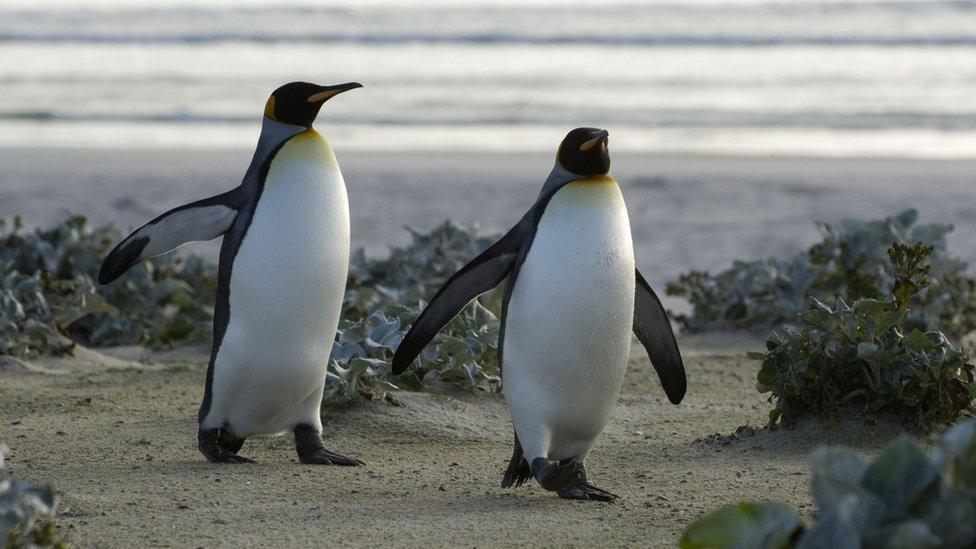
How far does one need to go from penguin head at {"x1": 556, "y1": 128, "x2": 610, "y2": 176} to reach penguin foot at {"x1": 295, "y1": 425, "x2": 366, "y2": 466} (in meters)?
1.33

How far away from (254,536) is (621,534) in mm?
1025

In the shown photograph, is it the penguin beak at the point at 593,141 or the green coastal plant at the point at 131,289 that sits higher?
the penguin beak at the point at 593,141

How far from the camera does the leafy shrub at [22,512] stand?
9.98 feet

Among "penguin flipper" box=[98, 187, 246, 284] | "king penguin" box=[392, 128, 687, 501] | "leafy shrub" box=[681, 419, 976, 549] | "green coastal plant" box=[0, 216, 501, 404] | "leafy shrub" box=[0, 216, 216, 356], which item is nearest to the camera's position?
"leafy shrub" box=[681, 419, 976, 549]

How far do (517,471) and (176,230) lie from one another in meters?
1.55

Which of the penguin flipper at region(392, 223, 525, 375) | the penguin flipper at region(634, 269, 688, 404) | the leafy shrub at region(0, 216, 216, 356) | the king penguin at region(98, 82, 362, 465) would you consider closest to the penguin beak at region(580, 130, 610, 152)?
the penguin flipper at region(392, 223, 525, 375)

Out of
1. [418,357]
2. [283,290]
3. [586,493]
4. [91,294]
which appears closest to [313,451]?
[283,290]

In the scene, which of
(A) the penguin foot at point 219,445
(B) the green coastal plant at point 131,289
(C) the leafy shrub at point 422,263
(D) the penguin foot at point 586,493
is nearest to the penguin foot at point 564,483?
(D) the penguin foot at point 586,493

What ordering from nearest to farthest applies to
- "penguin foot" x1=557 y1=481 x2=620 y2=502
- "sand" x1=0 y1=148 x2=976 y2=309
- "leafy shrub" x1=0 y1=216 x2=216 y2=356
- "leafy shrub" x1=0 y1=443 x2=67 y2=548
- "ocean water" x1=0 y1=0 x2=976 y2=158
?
"leafy shrub" x1=0 y1=443 x2=67 y2=548
"penguin foot" x1=557 y1=481 x2=620 y2=502
"leafy shrub" x1=0 y1=216 x2=216 y2=356
"sand" x1=0 y1=148 x2=976 y2=309
"ocean water" x1=0 y1=0 x2=976 y2=158

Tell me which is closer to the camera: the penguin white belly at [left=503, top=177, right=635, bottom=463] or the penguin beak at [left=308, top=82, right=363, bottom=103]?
the penguin white belly at [left=503, top=177, right=635, bottom=463]

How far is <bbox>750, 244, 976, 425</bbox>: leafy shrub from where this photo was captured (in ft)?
16.3

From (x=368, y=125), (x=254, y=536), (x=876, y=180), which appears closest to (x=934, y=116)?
(x=876, y=180)

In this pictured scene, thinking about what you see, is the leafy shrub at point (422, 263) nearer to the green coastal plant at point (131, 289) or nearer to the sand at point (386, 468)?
the green coastal plant at point (131, 289)

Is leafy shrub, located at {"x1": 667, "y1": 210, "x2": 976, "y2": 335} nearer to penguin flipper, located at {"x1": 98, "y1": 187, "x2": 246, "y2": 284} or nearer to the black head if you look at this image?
the black head
